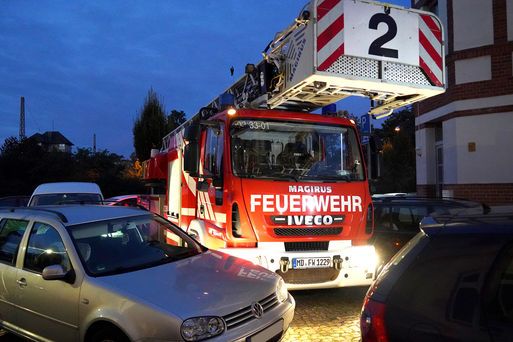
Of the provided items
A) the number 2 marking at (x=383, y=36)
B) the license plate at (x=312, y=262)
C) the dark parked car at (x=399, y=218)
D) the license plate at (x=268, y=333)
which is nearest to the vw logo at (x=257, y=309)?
the license plate at (x=268, y=333)

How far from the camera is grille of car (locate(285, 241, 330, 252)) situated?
516 centimetres

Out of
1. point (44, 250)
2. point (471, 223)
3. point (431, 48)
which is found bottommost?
point (44, 250)

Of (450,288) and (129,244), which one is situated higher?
(450,288)

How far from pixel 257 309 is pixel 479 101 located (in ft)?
29.4

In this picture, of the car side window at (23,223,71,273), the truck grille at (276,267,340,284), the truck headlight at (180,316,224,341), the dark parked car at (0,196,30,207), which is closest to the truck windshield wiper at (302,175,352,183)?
the truck grille at (276,267,340,284)

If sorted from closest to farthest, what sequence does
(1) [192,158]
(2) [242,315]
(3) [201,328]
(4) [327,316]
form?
(3) [201,328] < (2) [242,315] < (4) [327,316] < (1) [192,158]

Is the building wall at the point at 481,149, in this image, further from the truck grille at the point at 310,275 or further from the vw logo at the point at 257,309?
the vw logo at the point at 257,309

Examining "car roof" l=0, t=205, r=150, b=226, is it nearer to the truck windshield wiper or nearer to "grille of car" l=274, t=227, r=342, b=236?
"grille of car" l=274, t=227, r=342, b=236

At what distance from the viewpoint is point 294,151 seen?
18.5 ft

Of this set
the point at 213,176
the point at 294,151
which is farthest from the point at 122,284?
the point at 294,151

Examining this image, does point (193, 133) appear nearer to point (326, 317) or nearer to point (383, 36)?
point (383, 36)

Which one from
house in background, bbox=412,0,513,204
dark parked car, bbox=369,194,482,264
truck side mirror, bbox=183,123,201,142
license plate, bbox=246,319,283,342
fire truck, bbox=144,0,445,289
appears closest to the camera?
license plate, bbox=246,319,283,342

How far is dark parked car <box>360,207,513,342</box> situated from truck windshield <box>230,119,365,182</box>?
130 inches

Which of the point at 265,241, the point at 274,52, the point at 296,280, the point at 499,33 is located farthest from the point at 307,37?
the point at 499,33
